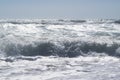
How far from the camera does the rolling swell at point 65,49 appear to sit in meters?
15.3

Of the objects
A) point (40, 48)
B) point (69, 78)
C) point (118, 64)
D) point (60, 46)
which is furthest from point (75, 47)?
point (69, 78)

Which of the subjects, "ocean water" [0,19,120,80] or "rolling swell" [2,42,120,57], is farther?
"rolling swell" [2,42,120,57]

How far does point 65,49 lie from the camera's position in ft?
53.6

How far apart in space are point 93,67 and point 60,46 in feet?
21.3

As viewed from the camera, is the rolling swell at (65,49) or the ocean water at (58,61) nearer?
the ocean water at (58,61)

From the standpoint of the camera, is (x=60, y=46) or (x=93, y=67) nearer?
(x=93, y=67)

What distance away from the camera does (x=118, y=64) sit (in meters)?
11.1

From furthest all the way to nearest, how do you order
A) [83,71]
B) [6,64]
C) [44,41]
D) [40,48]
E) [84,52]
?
[44,41]
[40,48]
[84,52]
[6,64]
[83,71]

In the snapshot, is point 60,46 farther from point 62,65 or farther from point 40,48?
point 62,65

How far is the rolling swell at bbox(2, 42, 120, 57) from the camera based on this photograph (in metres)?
15.3

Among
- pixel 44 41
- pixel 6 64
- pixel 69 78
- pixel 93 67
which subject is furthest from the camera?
pixel 44 41

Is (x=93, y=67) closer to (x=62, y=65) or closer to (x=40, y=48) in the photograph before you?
(x=62, y=65)

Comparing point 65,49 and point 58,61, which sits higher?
point 65,49

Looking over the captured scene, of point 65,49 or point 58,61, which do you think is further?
point 65,49
